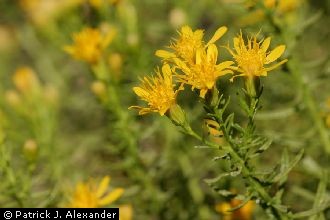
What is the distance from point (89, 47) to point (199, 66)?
135 centimetres

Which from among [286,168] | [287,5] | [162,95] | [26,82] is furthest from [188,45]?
[26,82]

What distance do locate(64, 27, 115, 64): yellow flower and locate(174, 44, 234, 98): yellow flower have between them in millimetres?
1227

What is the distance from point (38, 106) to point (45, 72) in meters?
1.61

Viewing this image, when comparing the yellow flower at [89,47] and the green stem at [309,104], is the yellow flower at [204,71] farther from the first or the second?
the yellow flower at [89,47]

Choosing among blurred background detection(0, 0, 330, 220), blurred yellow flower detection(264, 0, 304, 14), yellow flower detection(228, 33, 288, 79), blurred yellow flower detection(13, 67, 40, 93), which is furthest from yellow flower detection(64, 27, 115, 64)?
yellow flower detection(228, 33, 288, 79)

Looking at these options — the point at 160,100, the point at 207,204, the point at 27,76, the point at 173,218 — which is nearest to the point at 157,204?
the point at 173,218

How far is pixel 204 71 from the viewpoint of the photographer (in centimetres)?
192

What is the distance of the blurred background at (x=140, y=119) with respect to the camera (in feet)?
9.18

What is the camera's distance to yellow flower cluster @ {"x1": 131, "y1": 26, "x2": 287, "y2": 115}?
6.31ft

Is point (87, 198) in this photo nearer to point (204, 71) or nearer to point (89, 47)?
point (89, 47)

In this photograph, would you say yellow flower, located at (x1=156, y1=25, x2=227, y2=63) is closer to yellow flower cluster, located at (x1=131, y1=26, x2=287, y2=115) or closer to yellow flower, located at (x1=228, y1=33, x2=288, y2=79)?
yellow flower cluster, located at (x1=131, y1=26, x2=287, y2=115)

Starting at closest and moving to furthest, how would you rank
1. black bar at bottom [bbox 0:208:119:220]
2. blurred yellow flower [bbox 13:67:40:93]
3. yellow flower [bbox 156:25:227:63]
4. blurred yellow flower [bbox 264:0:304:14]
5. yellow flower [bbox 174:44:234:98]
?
yellow flower [bbox 174:44:234:98] < yellow flower [bbox 156:25:227:63] < black bar at bottom [bbox 0:208:119:220] < blurred yellow flower [bbox 264:0:304:14] < blurred yellow flower [bbox 13:67:40:93]

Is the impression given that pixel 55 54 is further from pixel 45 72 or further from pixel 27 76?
pixel 27 76

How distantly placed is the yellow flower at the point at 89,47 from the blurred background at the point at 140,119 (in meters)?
0.02
